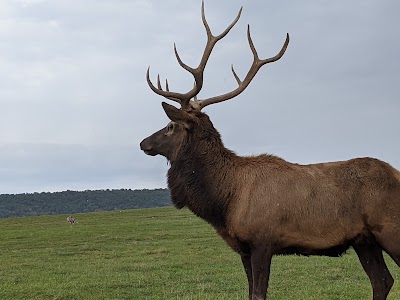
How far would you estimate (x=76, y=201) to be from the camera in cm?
16625

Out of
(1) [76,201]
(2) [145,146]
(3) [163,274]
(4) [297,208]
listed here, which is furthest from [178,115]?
(1) [76,201]

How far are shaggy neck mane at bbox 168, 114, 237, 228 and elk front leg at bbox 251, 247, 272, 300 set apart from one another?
791mm

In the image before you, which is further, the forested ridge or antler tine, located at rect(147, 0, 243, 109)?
the forested ridge

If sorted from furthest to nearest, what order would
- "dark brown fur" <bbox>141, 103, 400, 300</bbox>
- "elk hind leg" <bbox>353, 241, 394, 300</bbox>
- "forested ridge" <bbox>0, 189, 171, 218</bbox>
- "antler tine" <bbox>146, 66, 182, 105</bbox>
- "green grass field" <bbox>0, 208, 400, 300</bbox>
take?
"forested ridge" <bbox>0, 189, 171, 218</bbox>, "green grass field" <bbox>0, 208, 400, 300</bbox>, "antler tine" <bbox>146, 66, 182, 105</bbox>, "elk hind leg" <bbox>353, 241, 394, 300</bbox>, "dark brown fur" <bbox>141, 103, 400, 300</bbox>

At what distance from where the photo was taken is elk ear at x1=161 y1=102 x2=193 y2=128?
9485 millimetres

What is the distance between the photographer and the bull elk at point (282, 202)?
857 centimetres

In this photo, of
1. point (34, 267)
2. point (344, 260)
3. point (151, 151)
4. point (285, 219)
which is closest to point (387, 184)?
point (285, 219)

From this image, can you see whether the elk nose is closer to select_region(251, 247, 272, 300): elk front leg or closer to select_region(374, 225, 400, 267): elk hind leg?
select_region(251, 247, 272, 300): elk front leg

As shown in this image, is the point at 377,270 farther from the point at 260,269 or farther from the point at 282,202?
the point at 260,269

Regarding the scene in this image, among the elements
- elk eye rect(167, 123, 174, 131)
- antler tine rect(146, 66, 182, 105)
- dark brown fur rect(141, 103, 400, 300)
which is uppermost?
antler tine rect(146, 66, 182, 105)

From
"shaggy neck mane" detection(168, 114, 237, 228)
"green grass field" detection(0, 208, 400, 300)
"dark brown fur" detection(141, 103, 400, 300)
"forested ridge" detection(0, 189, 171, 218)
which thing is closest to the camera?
"dark brown fur" detection(141, 103, 400, 300)

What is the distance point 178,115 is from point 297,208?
2301mm

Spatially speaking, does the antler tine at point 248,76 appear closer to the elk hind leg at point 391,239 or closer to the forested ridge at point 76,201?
the elk hind leg at point 391,239

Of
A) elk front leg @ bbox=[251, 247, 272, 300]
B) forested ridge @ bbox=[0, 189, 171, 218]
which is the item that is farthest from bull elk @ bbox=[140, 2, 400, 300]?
forested ridge @ bbox=[0, 189, 171, 218]
